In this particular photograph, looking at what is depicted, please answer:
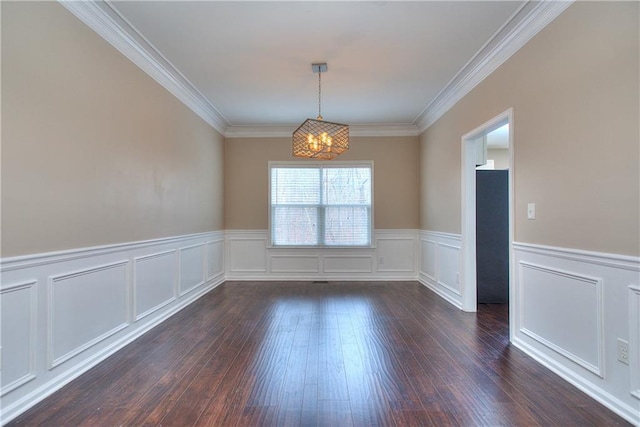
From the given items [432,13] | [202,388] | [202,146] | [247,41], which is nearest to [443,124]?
[432,13]

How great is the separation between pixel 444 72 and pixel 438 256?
2.50 metres

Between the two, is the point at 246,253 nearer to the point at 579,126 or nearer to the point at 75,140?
the point at 75,140

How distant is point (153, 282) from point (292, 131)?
3372 mm

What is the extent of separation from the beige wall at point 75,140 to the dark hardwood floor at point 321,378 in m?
0.99

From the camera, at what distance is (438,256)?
15.6 feet

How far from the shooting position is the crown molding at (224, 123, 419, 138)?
565 centimetres

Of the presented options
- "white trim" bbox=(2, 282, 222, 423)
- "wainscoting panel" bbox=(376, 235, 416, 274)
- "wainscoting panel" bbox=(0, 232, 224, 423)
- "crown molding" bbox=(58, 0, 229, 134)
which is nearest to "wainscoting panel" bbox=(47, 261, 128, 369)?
"wainscoting panel" bbox=(0, 232, 224, 423)

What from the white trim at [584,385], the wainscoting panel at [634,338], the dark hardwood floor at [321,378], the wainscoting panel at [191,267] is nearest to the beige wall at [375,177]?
the wainscoting panel at [191,267]

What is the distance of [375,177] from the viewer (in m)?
5.71

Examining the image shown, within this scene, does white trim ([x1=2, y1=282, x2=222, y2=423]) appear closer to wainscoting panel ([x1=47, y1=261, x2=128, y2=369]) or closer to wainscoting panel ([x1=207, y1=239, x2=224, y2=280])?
wainscoting panel ([x1=47, y1=261, x2=128, y2=369])

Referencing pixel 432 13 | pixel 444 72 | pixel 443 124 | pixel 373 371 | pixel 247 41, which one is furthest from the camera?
pixel 443 124

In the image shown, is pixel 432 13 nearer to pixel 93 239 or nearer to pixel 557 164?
pixel 557 164

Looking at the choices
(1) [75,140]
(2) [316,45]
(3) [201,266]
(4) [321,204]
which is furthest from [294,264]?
(1) [75,140]

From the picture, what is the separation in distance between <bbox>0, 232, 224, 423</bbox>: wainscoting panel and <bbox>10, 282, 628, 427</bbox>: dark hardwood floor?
0.13 m
